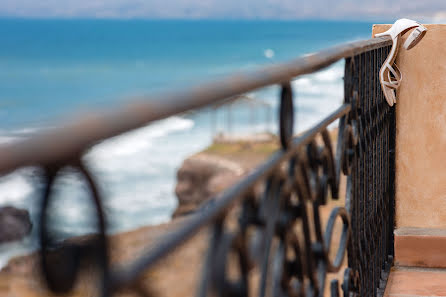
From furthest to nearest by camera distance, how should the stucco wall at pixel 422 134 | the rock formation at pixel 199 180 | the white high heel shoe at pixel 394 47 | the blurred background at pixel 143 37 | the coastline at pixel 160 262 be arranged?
1. the blurred background at pixel 143 37
2. the stucco wall at pixel 422 134
3. the white high heel shoe at pixel 394 47
4. the rock formation at pixel 199 180
5. the coastline at pixel 160 262

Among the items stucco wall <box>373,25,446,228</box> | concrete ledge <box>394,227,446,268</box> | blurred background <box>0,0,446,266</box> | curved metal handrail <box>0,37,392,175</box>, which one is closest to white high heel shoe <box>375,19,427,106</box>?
stucco wall <box>373,25,446,228</box>

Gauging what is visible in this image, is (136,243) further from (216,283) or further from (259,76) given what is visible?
(259,76)

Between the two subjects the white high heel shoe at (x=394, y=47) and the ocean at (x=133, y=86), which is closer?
the ocean at (x=133, y=86)

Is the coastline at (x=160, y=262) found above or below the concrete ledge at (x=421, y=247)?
above

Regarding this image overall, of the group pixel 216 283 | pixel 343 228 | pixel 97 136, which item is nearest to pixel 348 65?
pixel 343 228

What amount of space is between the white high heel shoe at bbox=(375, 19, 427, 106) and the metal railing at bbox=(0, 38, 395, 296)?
586 millimetres

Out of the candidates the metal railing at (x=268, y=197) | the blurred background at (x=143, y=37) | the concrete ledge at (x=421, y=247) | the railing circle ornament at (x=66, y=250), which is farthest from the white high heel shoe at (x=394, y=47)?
the blurred background at (x=143, y=37)

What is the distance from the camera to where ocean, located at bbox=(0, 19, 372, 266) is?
15.9 inches

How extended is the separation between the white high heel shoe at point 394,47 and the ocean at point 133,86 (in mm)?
186

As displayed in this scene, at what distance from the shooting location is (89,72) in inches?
2440

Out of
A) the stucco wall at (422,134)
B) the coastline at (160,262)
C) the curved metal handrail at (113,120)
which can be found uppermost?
the curved metal handrail at (113,120)

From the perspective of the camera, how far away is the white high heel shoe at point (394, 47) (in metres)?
2.73

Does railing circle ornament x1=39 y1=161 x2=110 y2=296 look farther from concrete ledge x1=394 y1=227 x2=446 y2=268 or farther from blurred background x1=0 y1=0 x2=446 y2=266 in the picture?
blurred background x1=0 y1=0 x2=446 y2=266

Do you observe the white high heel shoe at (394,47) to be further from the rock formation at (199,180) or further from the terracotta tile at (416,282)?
the rock formation at (199,180)
